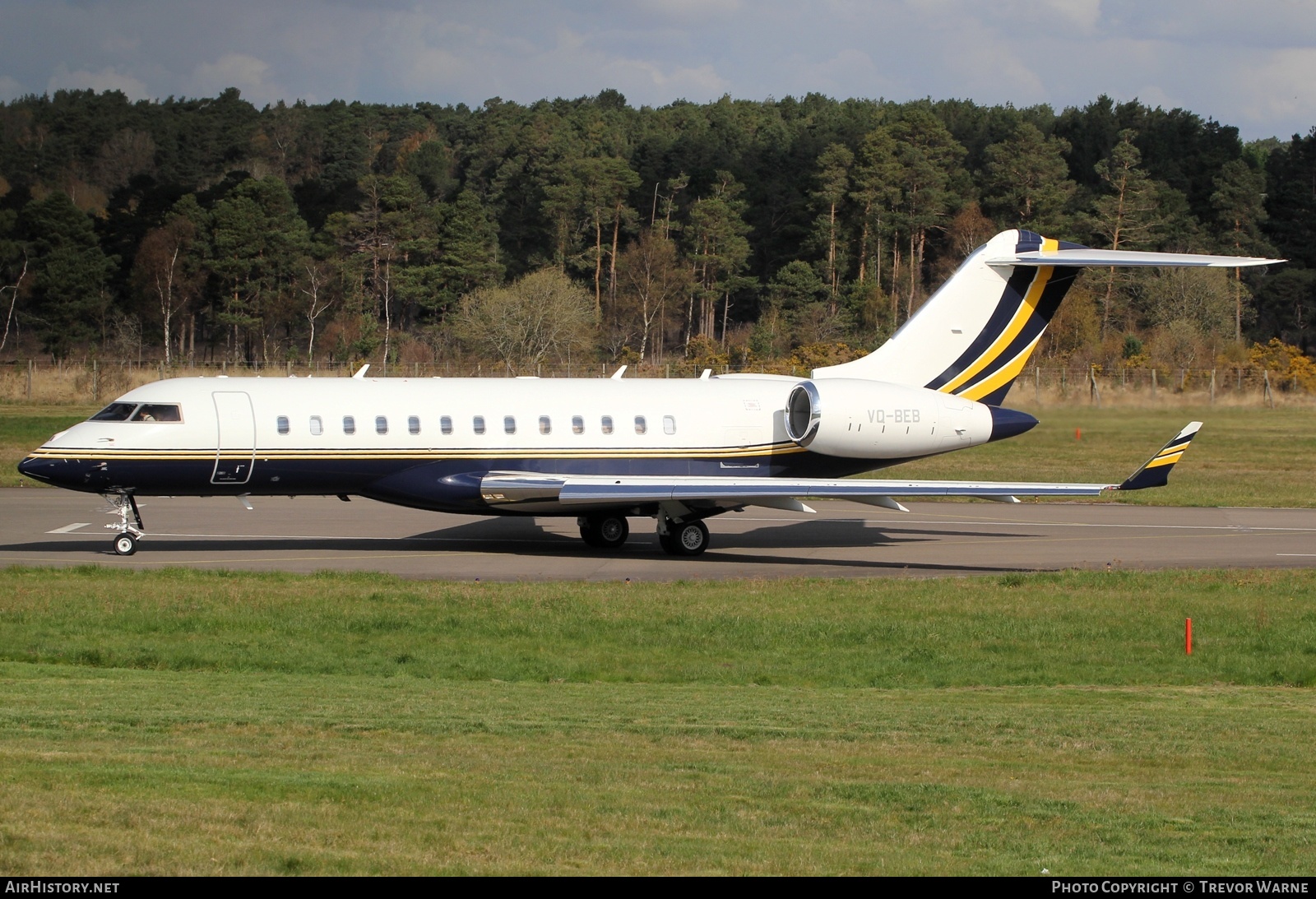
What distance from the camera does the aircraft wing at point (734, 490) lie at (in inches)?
872

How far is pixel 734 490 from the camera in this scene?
2253 cm

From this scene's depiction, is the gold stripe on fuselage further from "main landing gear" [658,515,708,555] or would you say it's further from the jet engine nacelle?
"main landing gear" [658,515,708,555]

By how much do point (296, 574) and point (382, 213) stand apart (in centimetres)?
7060

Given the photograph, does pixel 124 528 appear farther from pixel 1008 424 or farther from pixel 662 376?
pixel 662 376

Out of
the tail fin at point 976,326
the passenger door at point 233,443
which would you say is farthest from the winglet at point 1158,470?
the passenger door at point 233,443

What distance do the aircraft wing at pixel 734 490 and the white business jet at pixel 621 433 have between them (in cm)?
4

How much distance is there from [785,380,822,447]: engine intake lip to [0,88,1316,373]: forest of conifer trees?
135ft

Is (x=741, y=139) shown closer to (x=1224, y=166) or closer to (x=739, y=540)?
(x=1224, y=166)

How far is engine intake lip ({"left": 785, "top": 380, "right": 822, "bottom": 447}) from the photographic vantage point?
24109 millimetres

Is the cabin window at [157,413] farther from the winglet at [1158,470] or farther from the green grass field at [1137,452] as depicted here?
the winglet at [1158,470]

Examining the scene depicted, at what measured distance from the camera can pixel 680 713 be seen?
38.7ft

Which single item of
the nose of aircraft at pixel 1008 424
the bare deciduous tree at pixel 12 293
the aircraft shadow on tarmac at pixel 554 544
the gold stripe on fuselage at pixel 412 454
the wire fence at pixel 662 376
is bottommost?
the aircraft shadow on tarmac at pixel 554 544

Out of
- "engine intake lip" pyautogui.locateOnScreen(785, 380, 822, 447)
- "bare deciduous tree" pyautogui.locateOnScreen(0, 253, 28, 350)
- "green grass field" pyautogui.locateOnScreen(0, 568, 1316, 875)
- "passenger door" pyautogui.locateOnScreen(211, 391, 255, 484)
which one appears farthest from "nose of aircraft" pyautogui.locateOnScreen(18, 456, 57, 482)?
"bare deciduous tree" pyautogui.locateOnScreen(0, 253, 28, 350)

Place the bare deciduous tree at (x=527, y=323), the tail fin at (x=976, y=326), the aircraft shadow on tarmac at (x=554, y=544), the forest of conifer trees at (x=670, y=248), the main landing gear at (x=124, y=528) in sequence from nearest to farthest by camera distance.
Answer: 1. the main landing gear at (x=124, y=528)
2. the aircraft shadow on tarmac at (x=554, y=544)
3. the tail fin at (x=976, y=326)
4. the bare deciduous tree at (x=527, y=323)
5. the forest of conifer trees at (x=670, y=248)
